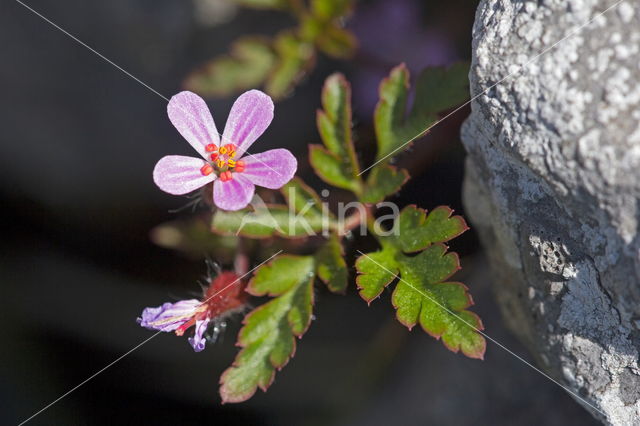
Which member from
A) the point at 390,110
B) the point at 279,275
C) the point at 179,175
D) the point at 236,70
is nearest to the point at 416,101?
the point at 390,110

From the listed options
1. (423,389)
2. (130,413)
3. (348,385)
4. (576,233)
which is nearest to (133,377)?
(130,413)

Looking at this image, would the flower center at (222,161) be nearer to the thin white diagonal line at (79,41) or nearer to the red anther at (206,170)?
the red anther at (206,170)

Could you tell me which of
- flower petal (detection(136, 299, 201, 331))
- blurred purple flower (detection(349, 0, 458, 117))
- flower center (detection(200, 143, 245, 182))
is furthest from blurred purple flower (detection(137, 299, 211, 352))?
blurred purple flower (detection(349, 0, 458, 117))

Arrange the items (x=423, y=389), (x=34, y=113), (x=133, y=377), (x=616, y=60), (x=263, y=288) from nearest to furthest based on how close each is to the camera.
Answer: (x=616, y=60), (x=263, y=288), (x=423, y=389), (x=133, y=377), (x=34, y=113)

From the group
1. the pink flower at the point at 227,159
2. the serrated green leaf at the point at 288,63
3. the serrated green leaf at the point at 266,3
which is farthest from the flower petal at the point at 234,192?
the serrated green leaf at the point at 266,3

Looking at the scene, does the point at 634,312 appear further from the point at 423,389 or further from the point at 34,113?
the point at 34,113

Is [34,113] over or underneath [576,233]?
over

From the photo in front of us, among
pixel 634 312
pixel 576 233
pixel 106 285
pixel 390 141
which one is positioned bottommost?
pixel 634 312

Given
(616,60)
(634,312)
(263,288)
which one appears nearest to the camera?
(616,60)
